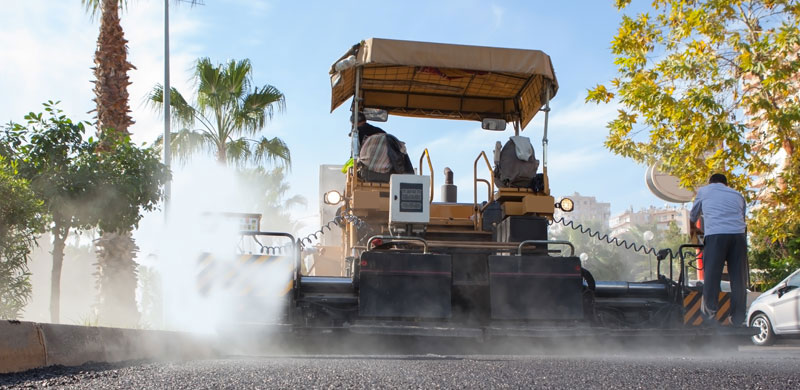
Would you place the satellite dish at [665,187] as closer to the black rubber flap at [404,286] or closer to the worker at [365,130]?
the worker at [365,130]

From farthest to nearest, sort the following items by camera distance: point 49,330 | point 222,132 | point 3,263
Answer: point 222,132 → point 3,263 → point 49,330

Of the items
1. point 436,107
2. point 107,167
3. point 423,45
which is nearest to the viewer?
point 423,45

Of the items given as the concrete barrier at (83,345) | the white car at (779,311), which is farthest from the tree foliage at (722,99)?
the concrete barrier at (83,345)

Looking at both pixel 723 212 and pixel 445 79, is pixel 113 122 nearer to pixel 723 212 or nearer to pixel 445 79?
pixel 445 79

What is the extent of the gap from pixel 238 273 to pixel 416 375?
8.94 feet

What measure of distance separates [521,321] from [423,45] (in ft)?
10.0

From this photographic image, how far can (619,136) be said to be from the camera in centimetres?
1323

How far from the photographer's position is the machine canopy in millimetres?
7594

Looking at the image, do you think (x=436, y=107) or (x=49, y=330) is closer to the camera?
(x=49, y=330)

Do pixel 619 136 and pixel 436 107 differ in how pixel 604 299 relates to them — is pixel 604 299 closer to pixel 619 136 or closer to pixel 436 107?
pixel 436 107

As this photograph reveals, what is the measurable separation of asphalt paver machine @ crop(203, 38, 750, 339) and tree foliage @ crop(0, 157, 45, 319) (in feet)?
10.6

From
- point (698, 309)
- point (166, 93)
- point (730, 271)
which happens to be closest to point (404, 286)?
point (698, 309)

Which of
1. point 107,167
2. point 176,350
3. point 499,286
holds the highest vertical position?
point 107,167

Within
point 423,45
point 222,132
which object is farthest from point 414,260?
point 222,132
